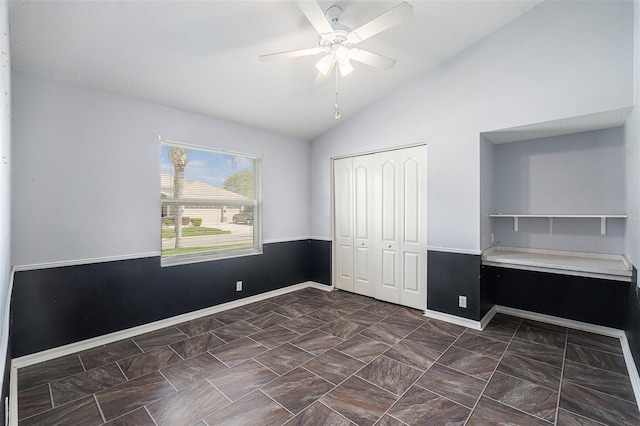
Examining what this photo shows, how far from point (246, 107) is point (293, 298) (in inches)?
112

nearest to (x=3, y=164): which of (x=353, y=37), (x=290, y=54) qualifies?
(x=290, y=54)

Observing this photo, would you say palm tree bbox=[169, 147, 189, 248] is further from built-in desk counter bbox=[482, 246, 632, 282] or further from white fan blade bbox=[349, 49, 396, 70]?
built-in desk counter bbox=[482, 246, 632, 282]

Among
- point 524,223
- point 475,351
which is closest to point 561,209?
point 524,223

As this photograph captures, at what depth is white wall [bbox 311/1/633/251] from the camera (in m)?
2.61

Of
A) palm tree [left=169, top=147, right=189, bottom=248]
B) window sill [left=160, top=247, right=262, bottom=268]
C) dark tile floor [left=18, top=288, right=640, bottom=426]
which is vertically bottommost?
dark tile floor [left=18, top=288, right=640, bottom=426]

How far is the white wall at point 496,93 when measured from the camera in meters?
2.61

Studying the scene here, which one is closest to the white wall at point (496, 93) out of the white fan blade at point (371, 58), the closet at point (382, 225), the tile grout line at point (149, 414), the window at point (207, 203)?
the closet at point (382, 225)

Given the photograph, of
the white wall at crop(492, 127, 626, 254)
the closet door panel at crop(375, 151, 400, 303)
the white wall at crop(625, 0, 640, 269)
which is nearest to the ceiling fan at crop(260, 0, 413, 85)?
the closet door panel at crop(375, 151, 400, 303)

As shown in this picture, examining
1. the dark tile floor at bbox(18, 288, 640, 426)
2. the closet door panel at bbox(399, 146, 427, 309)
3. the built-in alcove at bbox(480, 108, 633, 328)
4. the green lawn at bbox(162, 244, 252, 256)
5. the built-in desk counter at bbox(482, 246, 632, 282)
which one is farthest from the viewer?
the closet door panel at bbox(399, 146, 427, 309)

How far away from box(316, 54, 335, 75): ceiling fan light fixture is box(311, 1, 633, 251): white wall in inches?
68.2

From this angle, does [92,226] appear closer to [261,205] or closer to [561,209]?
[261,205]

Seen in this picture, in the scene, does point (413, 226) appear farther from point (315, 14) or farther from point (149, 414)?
point (149, 414)

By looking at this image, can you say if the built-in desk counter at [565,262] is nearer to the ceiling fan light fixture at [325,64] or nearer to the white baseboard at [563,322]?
the white baseboard at [563,322]

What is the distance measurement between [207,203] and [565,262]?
13.9 feet
